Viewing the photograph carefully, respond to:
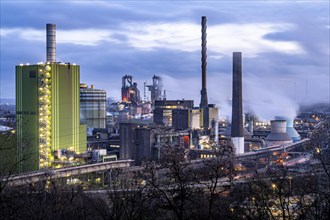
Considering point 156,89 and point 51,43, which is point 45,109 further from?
point 156,89

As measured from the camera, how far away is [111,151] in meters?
31.7

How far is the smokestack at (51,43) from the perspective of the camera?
1037 inches

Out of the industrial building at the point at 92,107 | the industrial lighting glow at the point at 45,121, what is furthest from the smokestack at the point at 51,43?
the industrial building at the point at 92,107

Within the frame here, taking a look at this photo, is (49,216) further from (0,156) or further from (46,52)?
(46,52)

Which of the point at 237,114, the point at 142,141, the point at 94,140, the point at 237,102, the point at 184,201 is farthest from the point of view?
the point at 94,140

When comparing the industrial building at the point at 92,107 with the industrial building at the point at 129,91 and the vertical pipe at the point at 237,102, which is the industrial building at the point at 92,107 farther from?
the industrial building at the point at 129,91

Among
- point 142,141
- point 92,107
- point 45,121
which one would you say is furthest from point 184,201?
point 92,107

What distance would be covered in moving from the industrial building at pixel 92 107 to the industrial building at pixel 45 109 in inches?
497

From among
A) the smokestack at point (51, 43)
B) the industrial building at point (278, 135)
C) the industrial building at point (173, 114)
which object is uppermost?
the smokestack at point (51, 43)

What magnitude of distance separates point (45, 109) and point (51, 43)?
14.3 ft

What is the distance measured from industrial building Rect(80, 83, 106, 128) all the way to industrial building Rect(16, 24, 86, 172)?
12631 millimetres

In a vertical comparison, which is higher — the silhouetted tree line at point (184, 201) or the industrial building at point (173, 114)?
the industrial building at point (173, 114)

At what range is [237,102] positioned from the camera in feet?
105

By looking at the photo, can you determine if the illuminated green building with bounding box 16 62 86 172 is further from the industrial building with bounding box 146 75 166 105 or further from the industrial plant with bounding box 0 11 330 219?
the industrial building with bounding box 146 75 166 105
